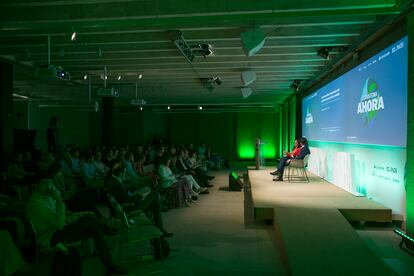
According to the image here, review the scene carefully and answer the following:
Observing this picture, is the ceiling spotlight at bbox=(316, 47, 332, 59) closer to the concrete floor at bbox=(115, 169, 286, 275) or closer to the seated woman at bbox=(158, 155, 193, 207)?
the concrete floor at bbox=(115, 169, 286, 275)

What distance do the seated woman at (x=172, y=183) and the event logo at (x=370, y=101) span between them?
369 centimetres

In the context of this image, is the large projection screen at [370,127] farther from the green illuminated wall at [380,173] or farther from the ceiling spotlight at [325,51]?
the ceiling spotlight at [325,51]

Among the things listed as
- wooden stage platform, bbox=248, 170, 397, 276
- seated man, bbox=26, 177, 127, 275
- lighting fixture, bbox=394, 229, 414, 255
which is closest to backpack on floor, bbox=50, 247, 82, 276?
seated man, bbox=26, 177, 127, 275

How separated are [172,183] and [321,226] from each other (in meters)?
3.28

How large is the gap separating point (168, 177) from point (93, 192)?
1.53 metres

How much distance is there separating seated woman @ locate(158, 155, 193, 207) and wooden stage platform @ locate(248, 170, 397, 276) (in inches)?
56.5

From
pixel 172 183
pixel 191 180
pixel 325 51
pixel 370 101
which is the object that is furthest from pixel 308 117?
pixel 172 183

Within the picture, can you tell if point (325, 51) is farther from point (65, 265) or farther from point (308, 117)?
point (65, 265)

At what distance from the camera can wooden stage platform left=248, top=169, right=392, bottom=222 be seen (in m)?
5.08

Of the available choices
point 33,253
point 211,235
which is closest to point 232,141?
point 211,235

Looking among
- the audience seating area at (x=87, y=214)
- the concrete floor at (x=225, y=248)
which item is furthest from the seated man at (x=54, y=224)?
the concrete floor at (x=225, y=248)

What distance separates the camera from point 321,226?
4.43 meters

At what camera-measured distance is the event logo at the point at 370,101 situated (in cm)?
→ 535

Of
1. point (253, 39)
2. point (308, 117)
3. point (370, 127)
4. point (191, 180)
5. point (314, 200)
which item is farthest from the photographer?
point (308, 117)
